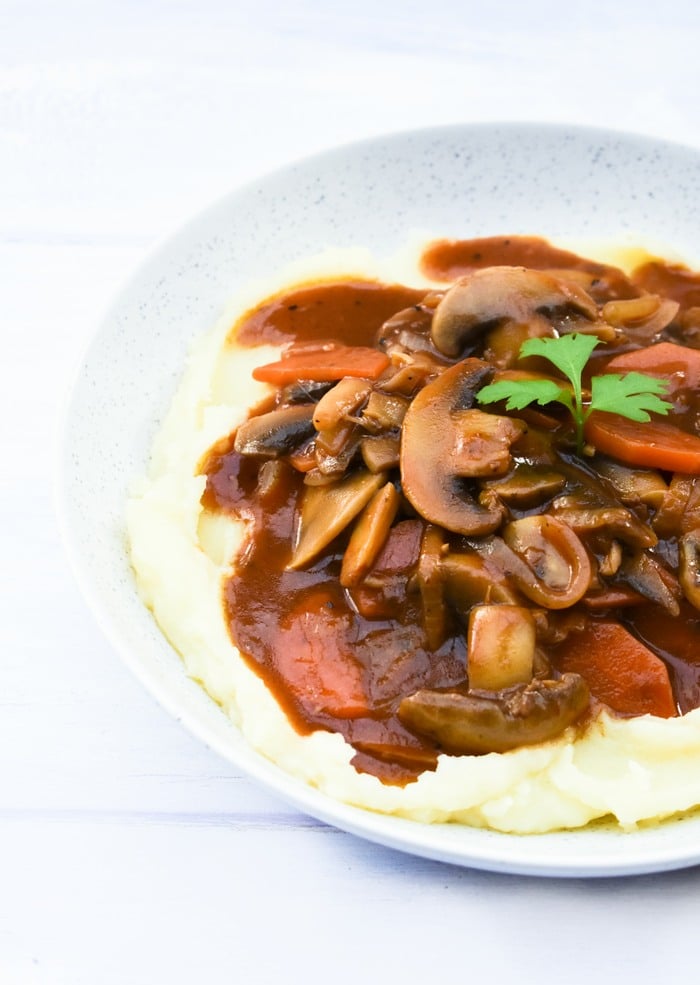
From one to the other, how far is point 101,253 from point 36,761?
377 centimetres

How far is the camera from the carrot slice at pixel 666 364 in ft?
17.9

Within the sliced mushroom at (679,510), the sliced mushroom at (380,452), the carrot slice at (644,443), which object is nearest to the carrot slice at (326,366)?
the sliced mushroom at (380,452)

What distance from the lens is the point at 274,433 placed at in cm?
525

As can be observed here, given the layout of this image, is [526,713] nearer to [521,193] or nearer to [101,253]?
[521,193]

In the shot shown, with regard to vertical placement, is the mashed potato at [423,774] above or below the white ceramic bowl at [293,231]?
below

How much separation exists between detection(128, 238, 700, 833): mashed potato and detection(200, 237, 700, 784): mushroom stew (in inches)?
3.4

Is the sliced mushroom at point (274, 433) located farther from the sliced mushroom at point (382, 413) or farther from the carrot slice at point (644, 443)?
the carrot slice at point (644, 443)

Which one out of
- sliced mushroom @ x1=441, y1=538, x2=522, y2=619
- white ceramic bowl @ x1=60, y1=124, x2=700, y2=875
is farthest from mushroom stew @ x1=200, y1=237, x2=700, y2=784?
white ceramic bowl @ x1=60, y1=124, x2=700, y2=875

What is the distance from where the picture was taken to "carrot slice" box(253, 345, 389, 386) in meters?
5.52

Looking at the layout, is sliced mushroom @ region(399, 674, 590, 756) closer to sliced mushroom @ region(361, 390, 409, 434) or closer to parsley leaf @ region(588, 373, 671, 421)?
parsley leaf @ region(588, 373, 671, 421)

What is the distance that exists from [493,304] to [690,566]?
1686 mm

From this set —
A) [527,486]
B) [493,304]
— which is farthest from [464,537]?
[493,304]

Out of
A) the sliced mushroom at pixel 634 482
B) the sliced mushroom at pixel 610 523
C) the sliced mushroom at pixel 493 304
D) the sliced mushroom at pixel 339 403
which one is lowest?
the sliced mushroom at pixel 610 523

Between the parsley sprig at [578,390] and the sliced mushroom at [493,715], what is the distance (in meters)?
1.28
